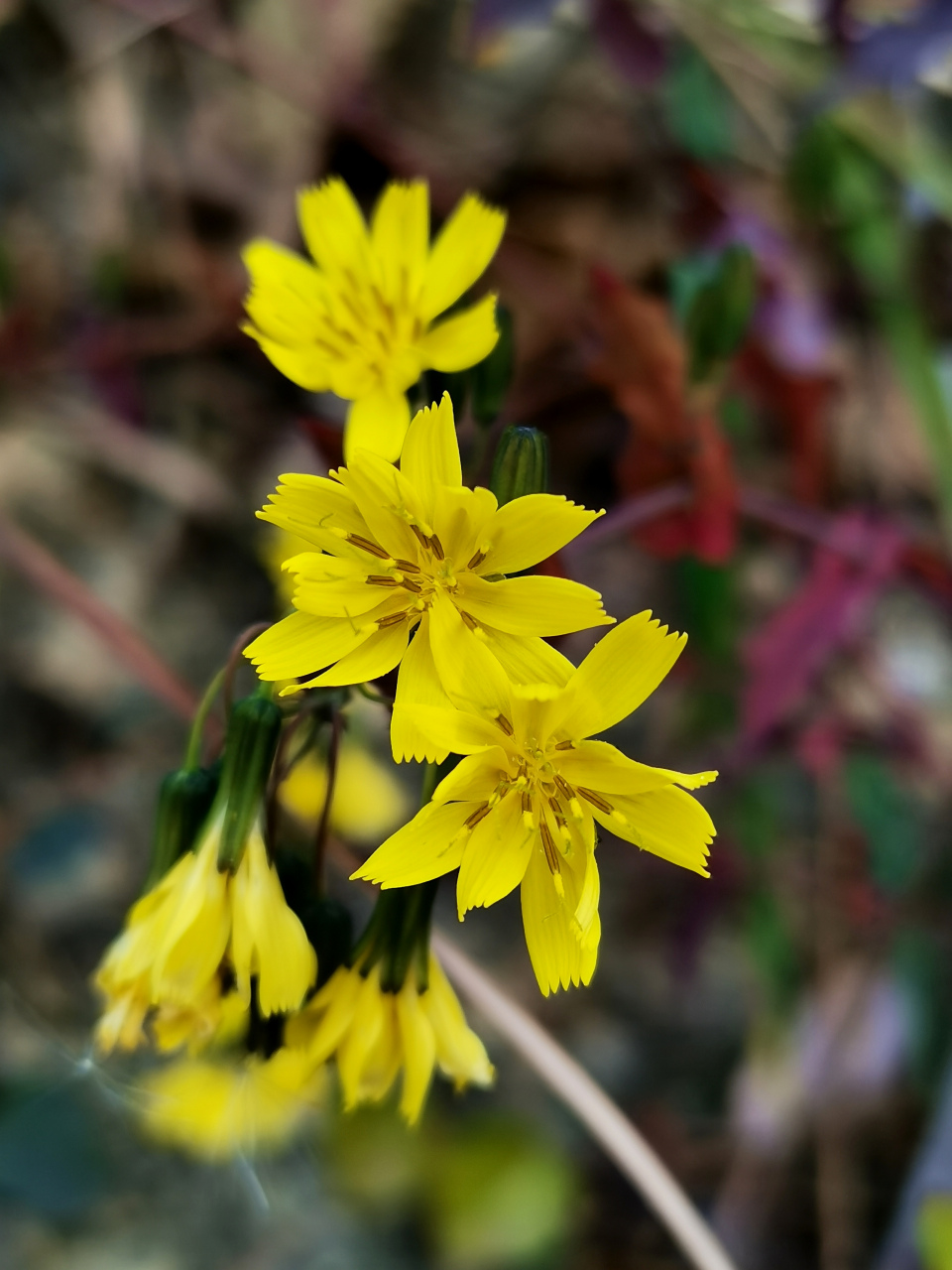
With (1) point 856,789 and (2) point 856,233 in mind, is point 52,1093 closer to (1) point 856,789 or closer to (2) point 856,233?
(1) point 856,789

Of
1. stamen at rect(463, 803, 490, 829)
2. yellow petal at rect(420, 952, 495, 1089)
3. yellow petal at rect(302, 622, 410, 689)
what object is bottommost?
yellow petal at rect(420, 952, 495, 1089)

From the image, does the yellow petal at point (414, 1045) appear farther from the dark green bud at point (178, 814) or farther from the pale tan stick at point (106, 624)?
the pale tan stick at point (106, 624)

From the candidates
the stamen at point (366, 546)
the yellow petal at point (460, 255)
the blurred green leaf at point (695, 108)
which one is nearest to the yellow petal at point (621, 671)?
the stamen at point (366, 546)

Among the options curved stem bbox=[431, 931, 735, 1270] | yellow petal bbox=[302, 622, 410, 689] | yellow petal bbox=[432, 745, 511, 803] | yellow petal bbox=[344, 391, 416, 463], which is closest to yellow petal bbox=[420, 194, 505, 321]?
yellow petal bbox=[344, 391, 416, 463]

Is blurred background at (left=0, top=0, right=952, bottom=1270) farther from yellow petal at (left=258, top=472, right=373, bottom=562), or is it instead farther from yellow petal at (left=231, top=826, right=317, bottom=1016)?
yellow petal at (left=258, top=472, right=373, bottom=562)

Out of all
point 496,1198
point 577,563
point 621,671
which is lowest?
point 496,1198

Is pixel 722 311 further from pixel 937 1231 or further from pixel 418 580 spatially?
pixel 937 1231

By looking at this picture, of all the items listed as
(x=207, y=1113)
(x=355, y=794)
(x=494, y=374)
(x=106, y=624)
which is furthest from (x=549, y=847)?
(x=207, y=1113)
